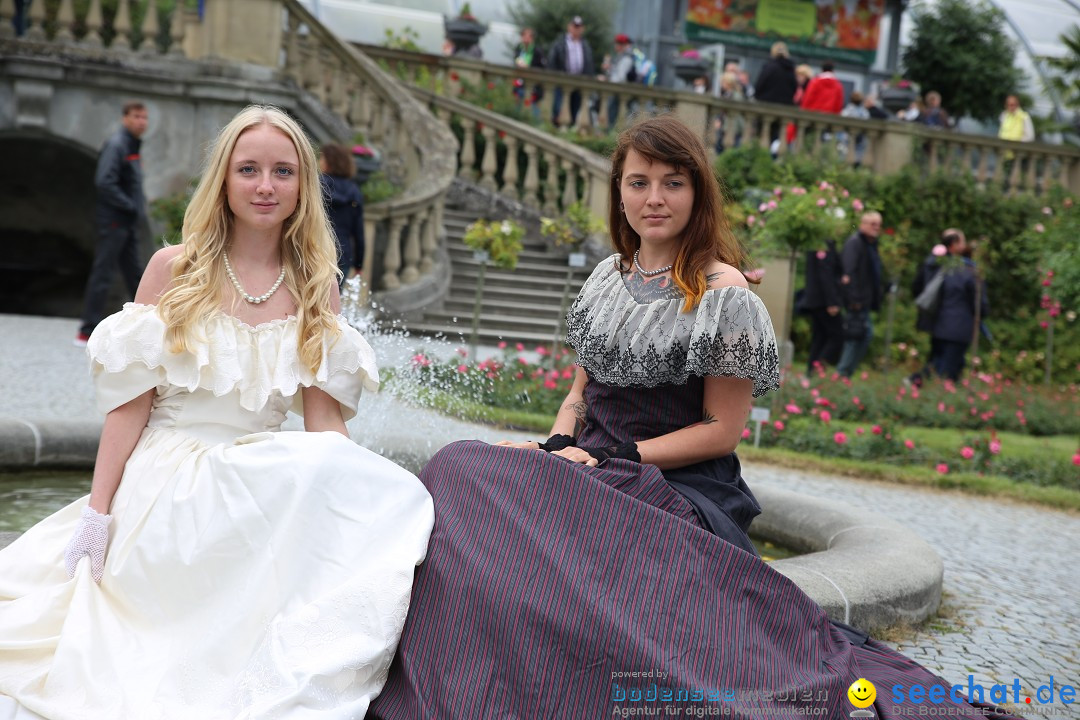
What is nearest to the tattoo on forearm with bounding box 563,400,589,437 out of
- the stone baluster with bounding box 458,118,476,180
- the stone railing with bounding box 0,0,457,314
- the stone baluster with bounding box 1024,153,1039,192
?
the stone railing with bounding box 0,0,457,314

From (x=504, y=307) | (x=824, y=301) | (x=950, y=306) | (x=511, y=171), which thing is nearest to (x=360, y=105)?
(x=511, y=171)

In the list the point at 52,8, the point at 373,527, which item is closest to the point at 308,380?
the point at 373,527

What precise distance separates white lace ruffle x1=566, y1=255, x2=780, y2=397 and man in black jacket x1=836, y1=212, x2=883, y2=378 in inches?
333

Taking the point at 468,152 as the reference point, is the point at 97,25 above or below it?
above

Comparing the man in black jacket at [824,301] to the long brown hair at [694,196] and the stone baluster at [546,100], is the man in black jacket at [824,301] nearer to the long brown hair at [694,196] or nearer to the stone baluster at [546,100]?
the stone baluster at [546,100]

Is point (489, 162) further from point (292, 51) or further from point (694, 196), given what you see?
point (694, 196)

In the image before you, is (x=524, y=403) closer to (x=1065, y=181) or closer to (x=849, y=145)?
(x=849, y=145)

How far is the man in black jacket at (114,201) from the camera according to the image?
896 cm

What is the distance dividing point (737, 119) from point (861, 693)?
14671 millimetres

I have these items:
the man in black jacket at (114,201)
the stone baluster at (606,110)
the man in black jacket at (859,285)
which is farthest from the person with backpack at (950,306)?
the man in black jacket at (114,201)

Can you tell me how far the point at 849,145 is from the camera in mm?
16875

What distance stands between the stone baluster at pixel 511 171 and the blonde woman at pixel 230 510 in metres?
11.6

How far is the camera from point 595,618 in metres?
2.40

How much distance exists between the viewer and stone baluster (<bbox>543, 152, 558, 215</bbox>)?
14398mm
